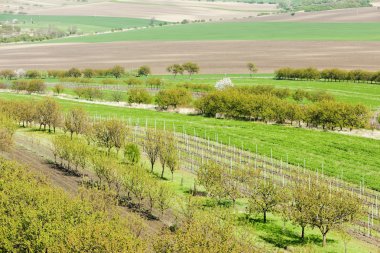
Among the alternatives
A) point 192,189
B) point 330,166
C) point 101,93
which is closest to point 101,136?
point 192,189

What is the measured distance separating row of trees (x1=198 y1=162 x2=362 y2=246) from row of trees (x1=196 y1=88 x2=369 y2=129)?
5129cm

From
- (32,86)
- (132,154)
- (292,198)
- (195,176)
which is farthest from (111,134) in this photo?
(32,86)

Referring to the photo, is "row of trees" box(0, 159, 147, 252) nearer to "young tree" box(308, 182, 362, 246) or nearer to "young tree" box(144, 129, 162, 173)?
"young tree" box(308, 182, 362, 246)

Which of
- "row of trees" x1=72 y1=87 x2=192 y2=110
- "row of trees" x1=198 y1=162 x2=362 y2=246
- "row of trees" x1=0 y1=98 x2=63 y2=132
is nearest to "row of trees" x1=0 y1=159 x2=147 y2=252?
"row of trees" x1=198 y1=162 x2=362 y2=246

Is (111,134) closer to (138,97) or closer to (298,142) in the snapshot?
(298,142)

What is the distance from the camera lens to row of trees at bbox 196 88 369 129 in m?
125

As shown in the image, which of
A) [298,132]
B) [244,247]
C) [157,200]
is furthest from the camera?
[298,132]

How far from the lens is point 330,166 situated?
90.8m

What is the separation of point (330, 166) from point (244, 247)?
50791mm

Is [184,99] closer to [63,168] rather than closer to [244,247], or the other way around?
[63,168]

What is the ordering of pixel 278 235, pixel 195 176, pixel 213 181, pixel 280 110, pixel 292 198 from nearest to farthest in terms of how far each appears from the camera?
1. pixel 278 235
2. pixel 292 198
3. pixel 213 181
4. pixel 195 176
5. pixel 280 110

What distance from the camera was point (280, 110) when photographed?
439ft

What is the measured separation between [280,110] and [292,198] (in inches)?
2689

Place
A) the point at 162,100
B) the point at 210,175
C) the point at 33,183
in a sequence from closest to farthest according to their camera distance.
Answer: the point at 33,183 < the point at 210,175 < the point at 162,100
